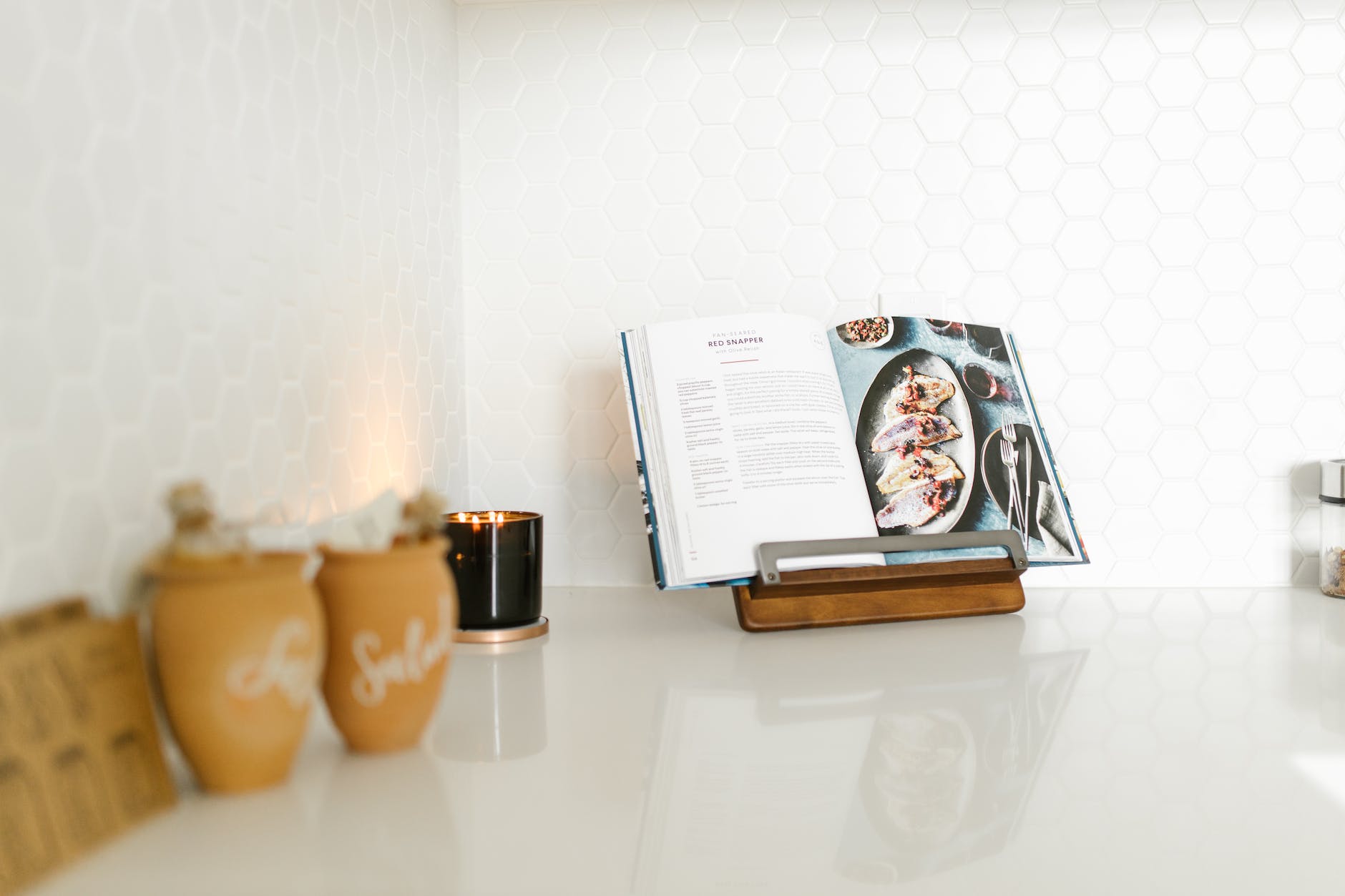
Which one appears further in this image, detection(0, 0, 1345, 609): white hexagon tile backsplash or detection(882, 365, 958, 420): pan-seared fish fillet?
detection(0, 0, 1345, 609): white hexagon tile backsplash

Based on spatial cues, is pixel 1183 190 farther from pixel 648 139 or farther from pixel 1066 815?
pixel 1066 815

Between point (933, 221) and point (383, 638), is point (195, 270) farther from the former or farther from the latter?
point (933, 221)

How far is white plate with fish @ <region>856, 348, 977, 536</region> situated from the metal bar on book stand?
3 centimetres

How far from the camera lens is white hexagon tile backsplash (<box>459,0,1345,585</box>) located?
1302 millimetres

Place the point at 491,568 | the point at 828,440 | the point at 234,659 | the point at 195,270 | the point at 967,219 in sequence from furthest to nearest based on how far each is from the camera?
the point at 967,219, the point at 828,440, the point at 491,568, the point at 195,270, the point at 234,659

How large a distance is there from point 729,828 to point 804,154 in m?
1.00

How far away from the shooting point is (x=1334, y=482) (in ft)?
3.96

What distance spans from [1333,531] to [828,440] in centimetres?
69

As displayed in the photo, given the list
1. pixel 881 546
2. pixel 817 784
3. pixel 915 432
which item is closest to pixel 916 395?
pixel 915 432

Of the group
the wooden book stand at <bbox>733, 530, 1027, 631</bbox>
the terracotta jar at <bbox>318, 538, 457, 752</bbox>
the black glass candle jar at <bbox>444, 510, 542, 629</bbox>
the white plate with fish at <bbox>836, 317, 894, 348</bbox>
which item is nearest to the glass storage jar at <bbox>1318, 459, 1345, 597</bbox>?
the wooden book stand at <bbox>733, 530, 1027, 631</bbox>

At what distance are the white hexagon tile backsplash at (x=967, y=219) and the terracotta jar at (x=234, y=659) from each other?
2.57 feet

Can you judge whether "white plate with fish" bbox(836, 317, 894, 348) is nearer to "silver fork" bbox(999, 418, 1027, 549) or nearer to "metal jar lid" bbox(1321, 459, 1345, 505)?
"silver fork" bbox(999, 418, 1027, 549)

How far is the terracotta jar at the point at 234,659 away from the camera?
0.52 m

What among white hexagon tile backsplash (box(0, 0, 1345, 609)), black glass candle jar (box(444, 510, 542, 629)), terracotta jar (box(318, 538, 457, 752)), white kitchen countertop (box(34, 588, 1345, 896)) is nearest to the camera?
white kitchen countertop (box(34, 588, 1345, 896))
